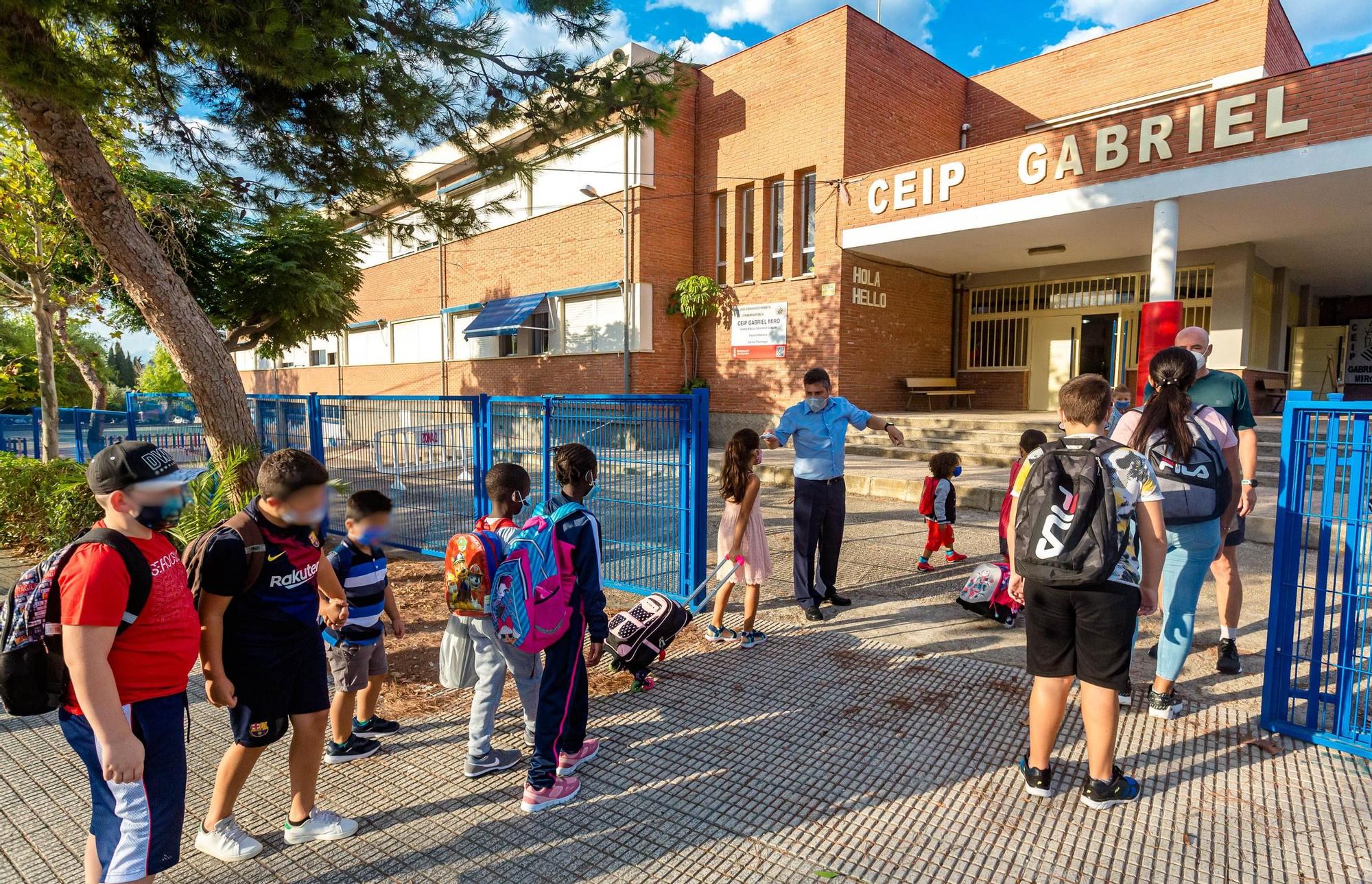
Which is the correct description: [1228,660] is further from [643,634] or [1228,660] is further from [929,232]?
[929,232]

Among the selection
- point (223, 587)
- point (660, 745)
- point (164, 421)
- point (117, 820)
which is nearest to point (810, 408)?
point (660, 745)

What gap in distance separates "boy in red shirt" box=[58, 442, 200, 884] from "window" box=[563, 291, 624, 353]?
14.0 meters

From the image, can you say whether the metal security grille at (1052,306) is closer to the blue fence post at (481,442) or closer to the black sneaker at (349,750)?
the blue fence post at (481,442)

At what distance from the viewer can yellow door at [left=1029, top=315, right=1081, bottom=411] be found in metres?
14.9

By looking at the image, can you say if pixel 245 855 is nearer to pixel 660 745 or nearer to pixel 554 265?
pixel 660 745

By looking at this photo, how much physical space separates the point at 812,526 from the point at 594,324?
12.6 metres

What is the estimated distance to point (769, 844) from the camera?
8.55 ft

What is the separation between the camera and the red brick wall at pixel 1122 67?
12.8m

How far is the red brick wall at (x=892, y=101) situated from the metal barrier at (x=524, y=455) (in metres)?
10.3

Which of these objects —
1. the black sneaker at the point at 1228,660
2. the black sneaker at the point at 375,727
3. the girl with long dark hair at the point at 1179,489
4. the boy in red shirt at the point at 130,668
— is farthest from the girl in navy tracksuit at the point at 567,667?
the black sneaker at the point at 1228,660

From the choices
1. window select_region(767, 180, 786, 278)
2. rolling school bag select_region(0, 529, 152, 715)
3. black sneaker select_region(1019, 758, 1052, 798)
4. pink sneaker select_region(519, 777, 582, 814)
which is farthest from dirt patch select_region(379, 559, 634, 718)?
window select_region(767, 180, 786, 278)

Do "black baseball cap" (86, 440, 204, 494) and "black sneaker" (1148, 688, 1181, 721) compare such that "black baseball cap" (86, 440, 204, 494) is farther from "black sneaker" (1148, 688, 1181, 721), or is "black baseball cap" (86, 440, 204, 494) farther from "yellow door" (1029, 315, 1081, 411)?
"yellow door" (1029, 315, 1081, 411)

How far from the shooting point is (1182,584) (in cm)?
346

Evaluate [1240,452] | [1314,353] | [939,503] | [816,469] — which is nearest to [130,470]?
[816,469]
